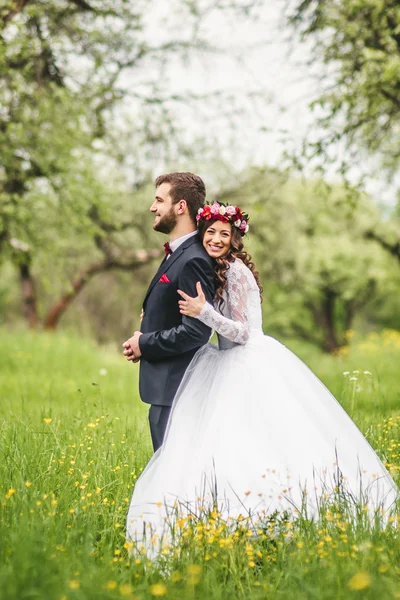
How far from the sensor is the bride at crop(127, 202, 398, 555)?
3512mm

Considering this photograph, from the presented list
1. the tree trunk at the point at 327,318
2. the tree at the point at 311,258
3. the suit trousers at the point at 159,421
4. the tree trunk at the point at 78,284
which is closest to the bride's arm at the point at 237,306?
the suit trousers at the point at 159,421

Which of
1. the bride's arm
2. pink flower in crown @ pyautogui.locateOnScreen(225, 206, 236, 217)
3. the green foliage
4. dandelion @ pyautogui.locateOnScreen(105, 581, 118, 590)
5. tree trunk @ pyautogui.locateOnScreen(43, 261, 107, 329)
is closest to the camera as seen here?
dandelion @ pyautogui.locateOnScreen(105, 581, 118, 590)

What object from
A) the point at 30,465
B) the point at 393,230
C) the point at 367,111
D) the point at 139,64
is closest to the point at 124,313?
the point at 393,230

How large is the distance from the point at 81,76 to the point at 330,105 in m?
4.91

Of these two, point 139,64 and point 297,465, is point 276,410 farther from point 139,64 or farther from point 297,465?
point 139,64

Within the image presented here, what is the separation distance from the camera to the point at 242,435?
3.70 m

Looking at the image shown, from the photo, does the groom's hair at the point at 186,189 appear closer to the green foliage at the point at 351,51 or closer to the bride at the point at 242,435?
the bride at the point at 242,435

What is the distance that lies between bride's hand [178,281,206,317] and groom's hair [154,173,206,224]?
64cm

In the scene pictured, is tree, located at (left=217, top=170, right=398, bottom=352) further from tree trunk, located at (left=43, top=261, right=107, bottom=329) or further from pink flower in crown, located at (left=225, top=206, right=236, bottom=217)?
pink flower in crown, located at (left=225, top=206, right=236, bottom=217)

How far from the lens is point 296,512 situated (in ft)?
11.4

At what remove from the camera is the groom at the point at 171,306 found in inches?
152

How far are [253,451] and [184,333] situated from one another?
843mm

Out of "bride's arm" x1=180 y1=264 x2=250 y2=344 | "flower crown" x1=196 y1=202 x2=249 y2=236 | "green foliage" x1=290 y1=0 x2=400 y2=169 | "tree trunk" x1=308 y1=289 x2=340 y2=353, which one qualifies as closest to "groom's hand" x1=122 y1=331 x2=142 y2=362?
"bride's arm" x1=180 y1=264 x2=250 y2=344

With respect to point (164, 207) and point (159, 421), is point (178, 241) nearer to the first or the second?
point (164, 207)
